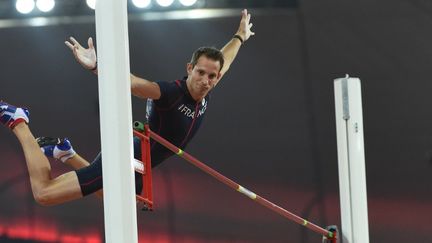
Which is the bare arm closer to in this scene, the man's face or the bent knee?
the man's face

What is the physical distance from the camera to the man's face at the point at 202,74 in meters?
3.96

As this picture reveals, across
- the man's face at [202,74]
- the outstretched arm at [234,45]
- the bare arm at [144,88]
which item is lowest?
the bare arm at [144,88]

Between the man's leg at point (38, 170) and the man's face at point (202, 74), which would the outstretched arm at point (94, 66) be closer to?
the man's face at point (202, 74)

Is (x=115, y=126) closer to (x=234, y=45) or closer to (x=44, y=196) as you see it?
(x=44, y=196)

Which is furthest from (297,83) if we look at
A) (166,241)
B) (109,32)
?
(109,32)

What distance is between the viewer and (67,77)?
276 inches

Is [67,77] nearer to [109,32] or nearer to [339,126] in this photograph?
[339,126]

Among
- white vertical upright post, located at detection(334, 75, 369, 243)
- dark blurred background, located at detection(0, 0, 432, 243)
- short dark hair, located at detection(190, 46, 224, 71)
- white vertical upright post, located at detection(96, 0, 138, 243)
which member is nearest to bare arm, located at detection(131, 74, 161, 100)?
short dark hair, located at detection(190, 46, 224, 71)

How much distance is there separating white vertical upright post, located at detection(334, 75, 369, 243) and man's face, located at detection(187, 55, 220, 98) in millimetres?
713

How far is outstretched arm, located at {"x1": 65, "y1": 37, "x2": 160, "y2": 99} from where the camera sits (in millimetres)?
2693

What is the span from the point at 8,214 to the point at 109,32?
529cm

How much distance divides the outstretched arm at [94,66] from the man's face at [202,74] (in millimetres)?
333

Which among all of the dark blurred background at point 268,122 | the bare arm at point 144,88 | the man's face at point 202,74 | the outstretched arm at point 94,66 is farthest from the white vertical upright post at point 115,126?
the dark blurred background at point 268,122

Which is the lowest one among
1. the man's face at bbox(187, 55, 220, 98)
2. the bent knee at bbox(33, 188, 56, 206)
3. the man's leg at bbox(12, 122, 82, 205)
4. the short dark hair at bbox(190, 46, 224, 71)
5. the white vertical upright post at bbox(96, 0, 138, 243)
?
the white vertical upright post at bbox(96, 0, 138, 243)
